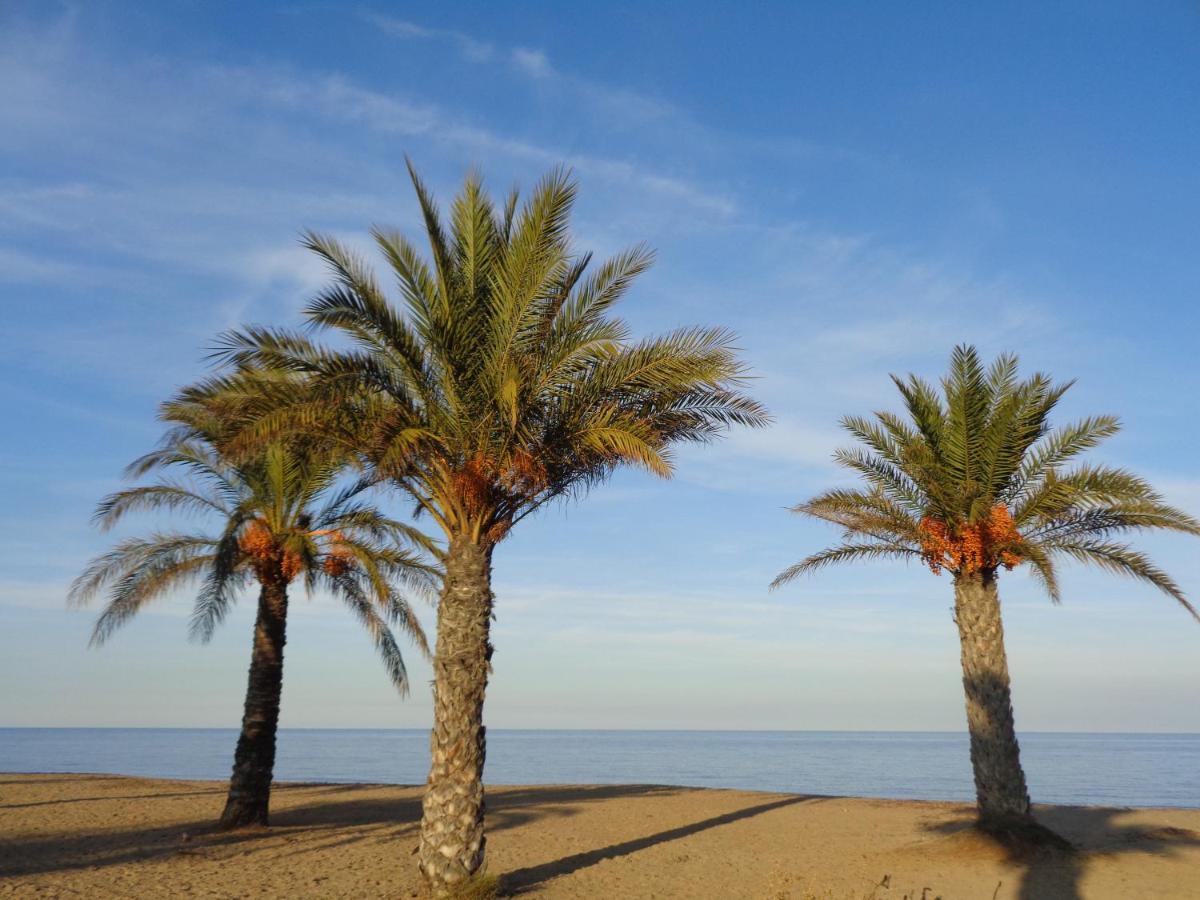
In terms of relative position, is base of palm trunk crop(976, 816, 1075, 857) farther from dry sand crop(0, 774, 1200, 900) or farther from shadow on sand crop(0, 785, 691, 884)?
shadow on sand crop(0, 785, 691, 884)

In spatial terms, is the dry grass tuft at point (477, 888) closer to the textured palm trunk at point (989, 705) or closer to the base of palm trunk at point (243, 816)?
the base of palm trunk at point (243, 816)

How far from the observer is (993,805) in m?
14.7

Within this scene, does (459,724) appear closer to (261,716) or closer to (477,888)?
(477,888)

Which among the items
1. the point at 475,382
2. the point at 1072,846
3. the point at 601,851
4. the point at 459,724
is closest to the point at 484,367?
the point at 475,382

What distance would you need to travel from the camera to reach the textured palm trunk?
1470 centimetres

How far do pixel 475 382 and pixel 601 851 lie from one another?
7967mm

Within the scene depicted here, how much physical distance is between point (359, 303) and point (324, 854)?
27.6 feet

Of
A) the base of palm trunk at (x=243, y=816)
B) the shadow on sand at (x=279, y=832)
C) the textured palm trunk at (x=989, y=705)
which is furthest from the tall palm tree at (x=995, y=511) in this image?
the base of palm trunk at (x=243, y=816)

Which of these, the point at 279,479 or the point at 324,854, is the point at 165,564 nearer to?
the point at 279,479

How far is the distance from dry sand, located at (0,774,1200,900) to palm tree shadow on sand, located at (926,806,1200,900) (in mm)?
47

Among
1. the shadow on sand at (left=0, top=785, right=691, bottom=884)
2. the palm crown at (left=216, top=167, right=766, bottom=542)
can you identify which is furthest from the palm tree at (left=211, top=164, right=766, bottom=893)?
the shadow on sand at (left=0, top=785, right=691, bottom=884)

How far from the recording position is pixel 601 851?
14469 millimetres

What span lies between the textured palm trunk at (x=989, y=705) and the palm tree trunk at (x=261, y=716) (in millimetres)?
11958

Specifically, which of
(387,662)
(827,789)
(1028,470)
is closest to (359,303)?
(387,662)
